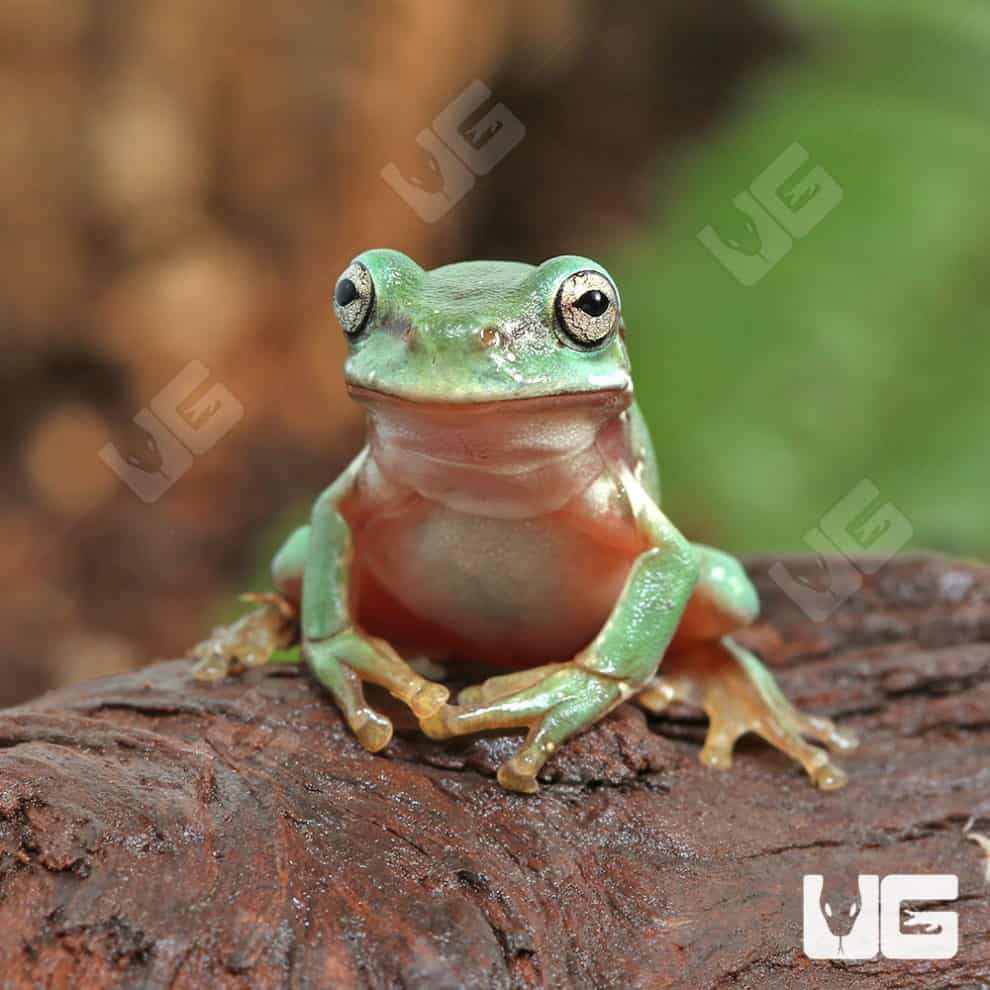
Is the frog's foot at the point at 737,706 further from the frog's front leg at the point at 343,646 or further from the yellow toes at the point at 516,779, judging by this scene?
the frog's front leg at the point at 343,646

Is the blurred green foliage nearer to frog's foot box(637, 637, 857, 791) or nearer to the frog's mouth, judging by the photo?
frog's foot box(637, 637, 857, 791)

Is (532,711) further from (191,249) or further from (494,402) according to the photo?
(191,249)

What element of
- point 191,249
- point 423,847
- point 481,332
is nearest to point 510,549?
point 481,332

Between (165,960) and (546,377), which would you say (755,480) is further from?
→ (165,960)

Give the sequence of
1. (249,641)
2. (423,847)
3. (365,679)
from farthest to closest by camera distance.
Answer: (249,641)
(365,679)
(423,847)

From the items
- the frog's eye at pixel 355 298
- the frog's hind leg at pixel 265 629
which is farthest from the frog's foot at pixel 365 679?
the frog's eye at pixel 355 298

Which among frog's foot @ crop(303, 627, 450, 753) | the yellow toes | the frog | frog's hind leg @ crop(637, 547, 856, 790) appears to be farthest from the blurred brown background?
the yellow toes

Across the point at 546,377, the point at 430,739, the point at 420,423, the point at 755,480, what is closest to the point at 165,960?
the point at 430,739
